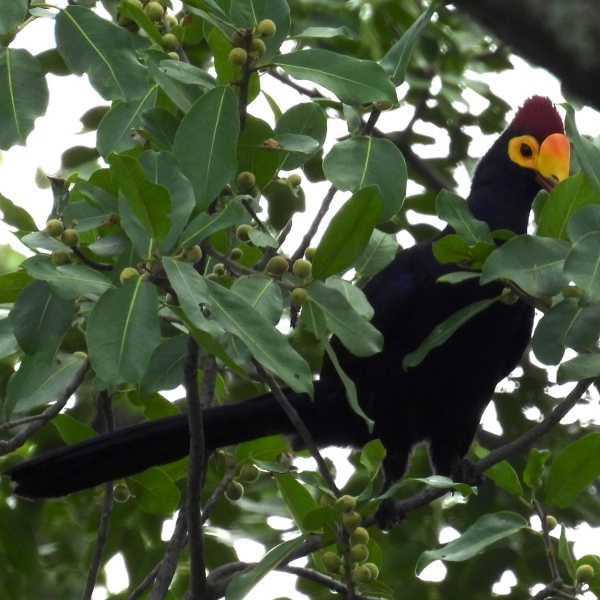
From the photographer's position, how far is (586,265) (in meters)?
1.40

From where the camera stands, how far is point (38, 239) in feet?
5.24

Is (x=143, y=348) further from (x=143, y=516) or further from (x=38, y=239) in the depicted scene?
(x=143, y=516)

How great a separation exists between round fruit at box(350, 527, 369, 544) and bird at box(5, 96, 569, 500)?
0.58 metres

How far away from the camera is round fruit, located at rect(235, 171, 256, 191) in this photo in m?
1.71

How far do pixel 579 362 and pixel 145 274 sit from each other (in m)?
0.78

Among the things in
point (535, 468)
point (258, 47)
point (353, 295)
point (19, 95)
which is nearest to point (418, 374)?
point (535, 468)

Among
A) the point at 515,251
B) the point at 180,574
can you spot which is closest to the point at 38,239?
the point at 515,251

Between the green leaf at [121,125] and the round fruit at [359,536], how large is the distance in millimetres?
808

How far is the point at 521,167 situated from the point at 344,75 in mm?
1380

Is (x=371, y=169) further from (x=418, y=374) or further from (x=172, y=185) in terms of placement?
(x=418, y=374)

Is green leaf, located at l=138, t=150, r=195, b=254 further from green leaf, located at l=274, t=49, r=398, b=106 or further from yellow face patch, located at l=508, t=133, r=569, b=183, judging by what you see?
yellow face patch, located at l=508, t=133, r=569, b=183

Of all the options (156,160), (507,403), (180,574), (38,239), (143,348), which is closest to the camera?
(143,348)

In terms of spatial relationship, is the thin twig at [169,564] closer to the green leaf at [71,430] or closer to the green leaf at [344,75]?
the green leaf at [71,430]

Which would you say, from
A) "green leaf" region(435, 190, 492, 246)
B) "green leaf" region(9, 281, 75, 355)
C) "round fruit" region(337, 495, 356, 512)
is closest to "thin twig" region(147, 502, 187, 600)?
"round fruit" region(337, 495, 356, 512)
